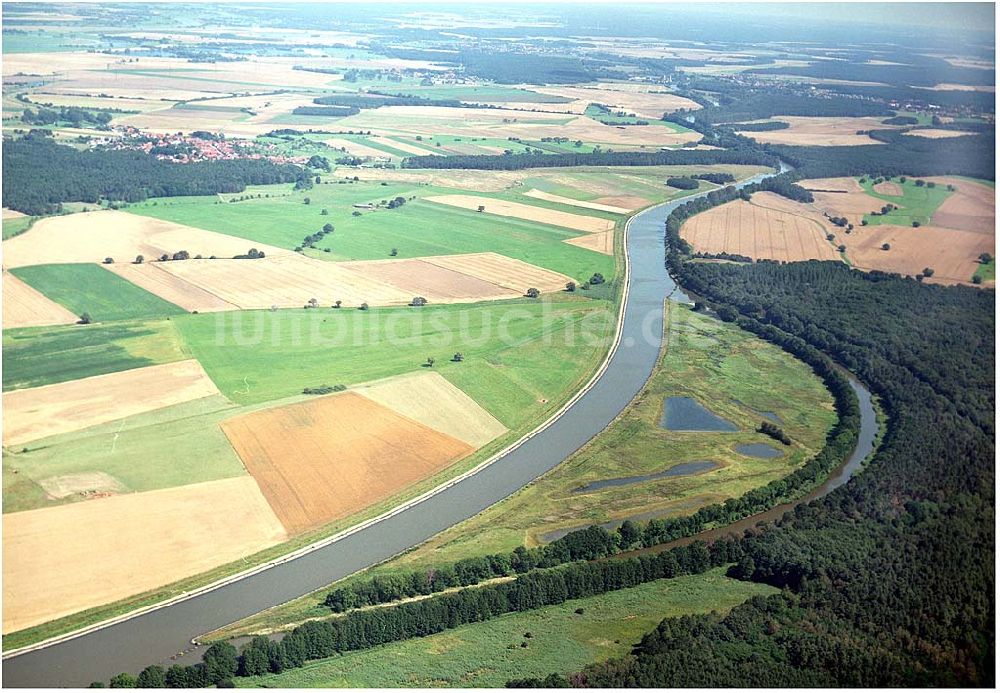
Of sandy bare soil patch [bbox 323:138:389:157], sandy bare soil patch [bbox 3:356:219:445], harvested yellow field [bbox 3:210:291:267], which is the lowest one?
sandy bare soil patch [bbox 3:356:219:445]

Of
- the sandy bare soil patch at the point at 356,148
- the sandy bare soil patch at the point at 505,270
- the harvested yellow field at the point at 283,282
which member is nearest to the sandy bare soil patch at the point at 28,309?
the harvested yellow field at the point at 283,282

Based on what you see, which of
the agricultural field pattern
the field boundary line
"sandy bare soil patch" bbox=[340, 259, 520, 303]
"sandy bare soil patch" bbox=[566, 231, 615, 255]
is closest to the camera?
the field boundary line

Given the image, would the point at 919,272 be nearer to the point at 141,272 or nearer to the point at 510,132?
the point at 141,272

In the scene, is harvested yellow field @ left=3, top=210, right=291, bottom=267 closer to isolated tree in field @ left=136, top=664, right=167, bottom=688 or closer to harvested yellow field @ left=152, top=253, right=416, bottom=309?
harvested yellow field @ left=152, top=253, right=416, bottom=309

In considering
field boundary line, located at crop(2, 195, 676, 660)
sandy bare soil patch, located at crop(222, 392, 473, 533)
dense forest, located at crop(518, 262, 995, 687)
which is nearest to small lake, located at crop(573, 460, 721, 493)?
field boundary line, located at crop(2, 195, 676, 660)

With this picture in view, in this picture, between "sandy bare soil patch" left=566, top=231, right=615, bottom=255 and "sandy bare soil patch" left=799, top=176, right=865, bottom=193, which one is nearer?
"sandy bare soil patch" left=566, top=231, right=615, bottom=255

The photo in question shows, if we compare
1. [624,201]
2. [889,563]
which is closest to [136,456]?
[889,563]

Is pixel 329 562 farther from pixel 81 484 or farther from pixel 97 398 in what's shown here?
pixel 97 398
